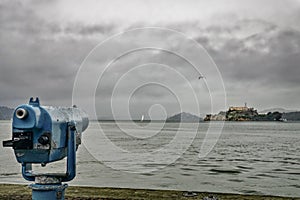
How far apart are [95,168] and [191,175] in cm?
518

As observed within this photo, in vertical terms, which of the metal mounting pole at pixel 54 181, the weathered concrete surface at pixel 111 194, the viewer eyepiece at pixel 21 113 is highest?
the viewer eyepiece at pixel 21 113

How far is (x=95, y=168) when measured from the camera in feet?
68.4

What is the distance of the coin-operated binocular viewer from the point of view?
13.4 feet

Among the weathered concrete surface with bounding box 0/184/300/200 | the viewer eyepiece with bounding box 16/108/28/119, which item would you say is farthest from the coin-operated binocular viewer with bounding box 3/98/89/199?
the weathered concrete surface with bounding box 0/184/300/200

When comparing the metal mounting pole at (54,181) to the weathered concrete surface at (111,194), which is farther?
the weathered concrete surface at (111,194)

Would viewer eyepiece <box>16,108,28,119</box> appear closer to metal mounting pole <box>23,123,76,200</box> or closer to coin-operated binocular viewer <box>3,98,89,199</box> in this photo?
coin-operated binocular viewer <box>3,98,89,199</box>

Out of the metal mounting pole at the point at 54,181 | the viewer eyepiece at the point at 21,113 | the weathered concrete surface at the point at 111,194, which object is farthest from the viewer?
the weathered concrete surface at the point at 111,194

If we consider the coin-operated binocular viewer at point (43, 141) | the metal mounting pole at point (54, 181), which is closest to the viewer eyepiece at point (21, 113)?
the coin-operated binocular viewer at point (43, 141)

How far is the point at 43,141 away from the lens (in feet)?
13.5

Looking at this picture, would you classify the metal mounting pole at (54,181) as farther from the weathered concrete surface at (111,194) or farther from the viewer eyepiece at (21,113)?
the weathered concrete surface at (111,194)

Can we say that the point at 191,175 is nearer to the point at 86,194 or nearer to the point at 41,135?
the point at 86,194

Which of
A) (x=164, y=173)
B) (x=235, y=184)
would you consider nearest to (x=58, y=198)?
(x=235, y=184)

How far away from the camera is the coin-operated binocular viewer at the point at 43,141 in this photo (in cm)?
410

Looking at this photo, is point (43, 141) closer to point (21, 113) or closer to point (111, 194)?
point (21, 113)
